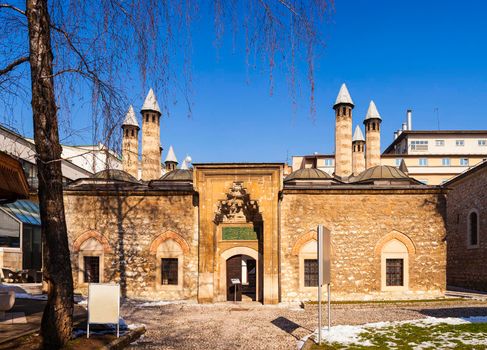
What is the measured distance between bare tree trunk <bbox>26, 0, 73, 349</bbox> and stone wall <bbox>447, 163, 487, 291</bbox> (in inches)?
694

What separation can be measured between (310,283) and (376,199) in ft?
13.2

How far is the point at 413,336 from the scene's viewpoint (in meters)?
8.28

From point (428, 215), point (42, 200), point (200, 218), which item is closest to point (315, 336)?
point (42, 200)

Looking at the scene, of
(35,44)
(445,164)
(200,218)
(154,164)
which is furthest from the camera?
(445,164)

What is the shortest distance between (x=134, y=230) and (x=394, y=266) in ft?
32.6

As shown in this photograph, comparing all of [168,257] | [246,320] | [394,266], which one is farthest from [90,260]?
[394,266]

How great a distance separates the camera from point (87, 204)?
51.9 ft

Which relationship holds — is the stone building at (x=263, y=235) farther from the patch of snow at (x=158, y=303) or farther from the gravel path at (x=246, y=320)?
the gravel path at (x=246, y=320)

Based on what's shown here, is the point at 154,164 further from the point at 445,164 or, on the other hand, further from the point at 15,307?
the point at 445,164

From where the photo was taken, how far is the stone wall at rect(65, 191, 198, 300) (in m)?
15.5

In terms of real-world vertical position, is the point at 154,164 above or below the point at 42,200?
above

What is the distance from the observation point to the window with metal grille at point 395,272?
1550 centimetres

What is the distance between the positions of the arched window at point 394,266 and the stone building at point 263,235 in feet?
0.12

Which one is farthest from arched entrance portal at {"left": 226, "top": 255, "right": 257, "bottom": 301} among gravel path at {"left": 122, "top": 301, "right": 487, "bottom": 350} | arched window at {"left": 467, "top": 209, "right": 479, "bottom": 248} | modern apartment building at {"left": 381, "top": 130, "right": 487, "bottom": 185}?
modern apartment building at {"left": 381, "top": 130, "right": 487, "bottom": 185}
